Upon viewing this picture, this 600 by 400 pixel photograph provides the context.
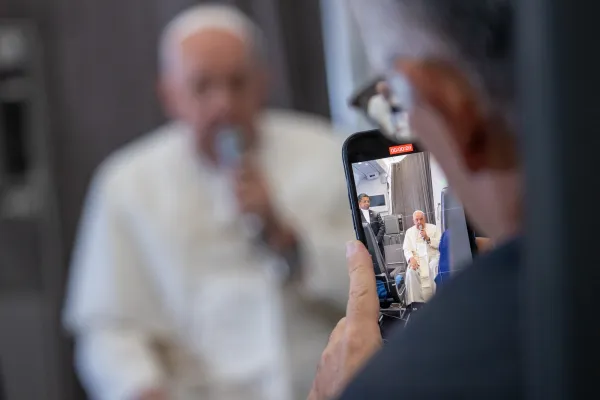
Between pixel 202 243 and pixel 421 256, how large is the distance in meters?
1.10

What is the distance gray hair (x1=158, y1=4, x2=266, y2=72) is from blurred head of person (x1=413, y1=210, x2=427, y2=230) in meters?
1.26

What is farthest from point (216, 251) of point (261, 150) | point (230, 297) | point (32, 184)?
point (32, 184)

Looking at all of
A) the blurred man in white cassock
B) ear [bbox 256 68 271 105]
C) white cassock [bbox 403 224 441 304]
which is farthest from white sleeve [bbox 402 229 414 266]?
ear [bbox 256 68 271 105]

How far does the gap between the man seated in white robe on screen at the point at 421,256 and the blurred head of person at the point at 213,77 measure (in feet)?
3.79

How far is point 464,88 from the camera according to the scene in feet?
0.77

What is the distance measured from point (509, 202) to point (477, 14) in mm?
60

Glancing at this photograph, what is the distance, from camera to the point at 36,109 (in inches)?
61.0

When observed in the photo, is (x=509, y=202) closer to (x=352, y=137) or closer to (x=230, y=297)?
(x=352, y=137)

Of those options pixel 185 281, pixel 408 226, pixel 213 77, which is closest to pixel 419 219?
pixel 408 226

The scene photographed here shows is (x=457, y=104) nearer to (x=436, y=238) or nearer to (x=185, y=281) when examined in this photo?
(x=436, y=238)

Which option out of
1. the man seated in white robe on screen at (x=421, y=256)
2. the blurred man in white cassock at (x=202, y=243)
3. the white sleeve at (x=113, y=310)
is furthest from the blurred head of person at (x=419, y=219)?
the white sleeve at (x=113, y=310)

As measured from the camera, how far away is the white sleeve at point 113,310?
1.30 metres

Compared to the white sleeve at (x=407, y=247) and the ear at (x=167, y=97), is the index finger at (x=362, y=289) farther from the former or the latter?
the ear at (x=167, y=97)

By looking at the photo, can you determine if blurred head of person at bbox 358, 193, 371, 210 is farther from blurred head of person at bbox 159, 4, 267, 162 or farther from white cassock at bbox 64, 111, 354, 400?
blurred head of person at bbox 159, 4, 267, 162
